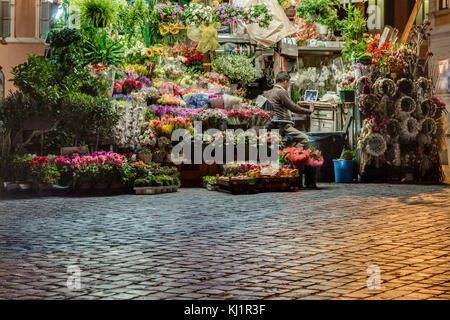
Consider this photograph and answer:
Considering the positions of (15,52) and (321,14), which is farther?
(15,52)

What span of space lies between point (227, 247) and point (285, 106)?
8.39 metres

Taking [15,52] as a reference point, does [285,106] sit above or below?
below

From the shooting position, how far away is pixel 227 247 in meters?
7.33

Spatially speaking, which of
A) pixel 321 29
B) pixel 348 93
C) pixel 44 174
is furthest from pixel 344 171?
pixel 321 29

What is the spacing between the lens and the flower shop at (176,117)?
13320mm

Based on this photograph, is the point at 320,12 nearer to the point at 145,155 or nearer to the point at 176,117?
the point at 176,117

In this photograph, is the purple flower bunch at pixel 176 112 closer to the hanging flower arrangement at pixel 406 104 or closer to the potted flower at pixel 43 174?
the potted flower at pixel 43 174

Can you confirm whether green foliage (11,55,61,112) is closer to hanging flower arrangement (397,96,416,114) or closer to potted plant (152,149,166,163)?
potted plant (152,149,166,163)

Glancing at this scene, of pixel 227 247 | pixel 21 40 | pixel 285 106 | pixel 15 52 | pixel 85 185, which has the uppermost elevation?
pixel 21 40

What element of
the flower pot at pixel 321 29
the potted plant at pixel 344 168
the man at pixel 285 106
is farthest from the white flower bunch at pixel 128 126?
the flower pot at pixel 321 29

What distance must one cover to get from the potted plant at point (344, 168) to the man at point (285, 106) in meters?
0.79

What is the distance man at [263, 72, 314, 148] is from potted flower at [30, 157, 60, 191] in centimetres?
501

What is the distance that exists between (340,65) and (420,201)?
952 cm

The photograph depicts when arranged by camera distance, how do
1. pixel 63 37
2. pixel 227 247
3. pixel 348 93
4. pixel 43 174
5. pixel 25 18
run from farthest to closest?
pixel 25 18
pixel 348 93
pixel 63 37
pixel 43 174
pixel 227 247
